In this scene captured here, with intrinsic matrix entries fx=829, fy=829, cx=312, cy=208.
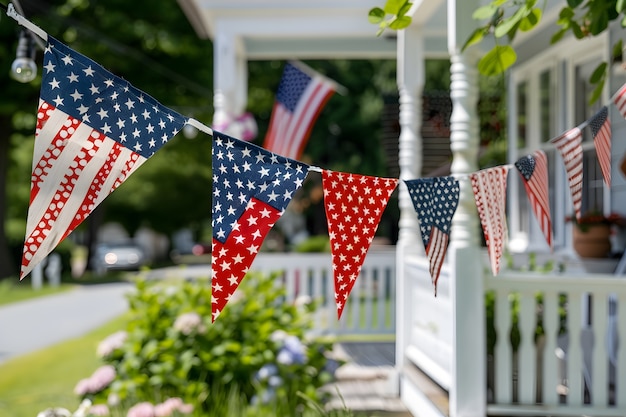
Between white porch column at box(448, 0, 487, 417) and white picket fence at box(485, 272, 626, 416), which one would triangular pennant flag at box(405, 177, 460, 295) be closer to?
white porch column at box(448, 0, 487, 417)

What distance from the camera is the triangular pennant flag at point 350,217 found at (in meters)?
3.15

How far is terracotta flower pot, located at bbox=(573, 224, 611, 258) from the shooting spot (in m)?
5.96

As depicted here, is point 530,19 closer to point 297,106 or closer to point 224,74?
point 224,74

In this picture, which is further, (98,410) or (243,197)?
(98,410)

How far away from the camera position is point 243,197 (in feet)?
9.77

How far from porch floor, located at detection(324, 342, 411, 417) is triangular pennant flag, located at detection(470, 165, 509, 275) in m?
1.23

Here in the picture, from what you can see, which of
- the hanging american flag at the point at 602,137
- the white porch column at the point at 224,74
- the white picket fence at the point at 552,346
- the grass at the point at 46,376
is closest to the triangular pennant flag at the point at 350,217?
the hanging american flag at the point at 602,137

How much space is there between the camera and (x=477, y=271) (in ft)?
13.8

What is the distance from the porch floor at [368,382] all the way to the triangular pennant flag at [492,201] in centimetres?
123

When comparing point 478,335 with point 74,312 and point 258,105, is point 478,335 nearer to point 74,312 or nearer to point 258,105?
point 74,312

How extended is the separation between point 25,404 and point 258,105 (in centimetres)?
1511

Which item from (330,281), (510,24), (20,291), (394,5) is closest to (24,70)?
(394,5)

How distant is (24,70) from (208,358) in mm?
2037

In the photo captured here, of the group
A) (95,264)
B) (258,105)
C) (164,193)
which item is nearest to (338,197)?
(258,105)
